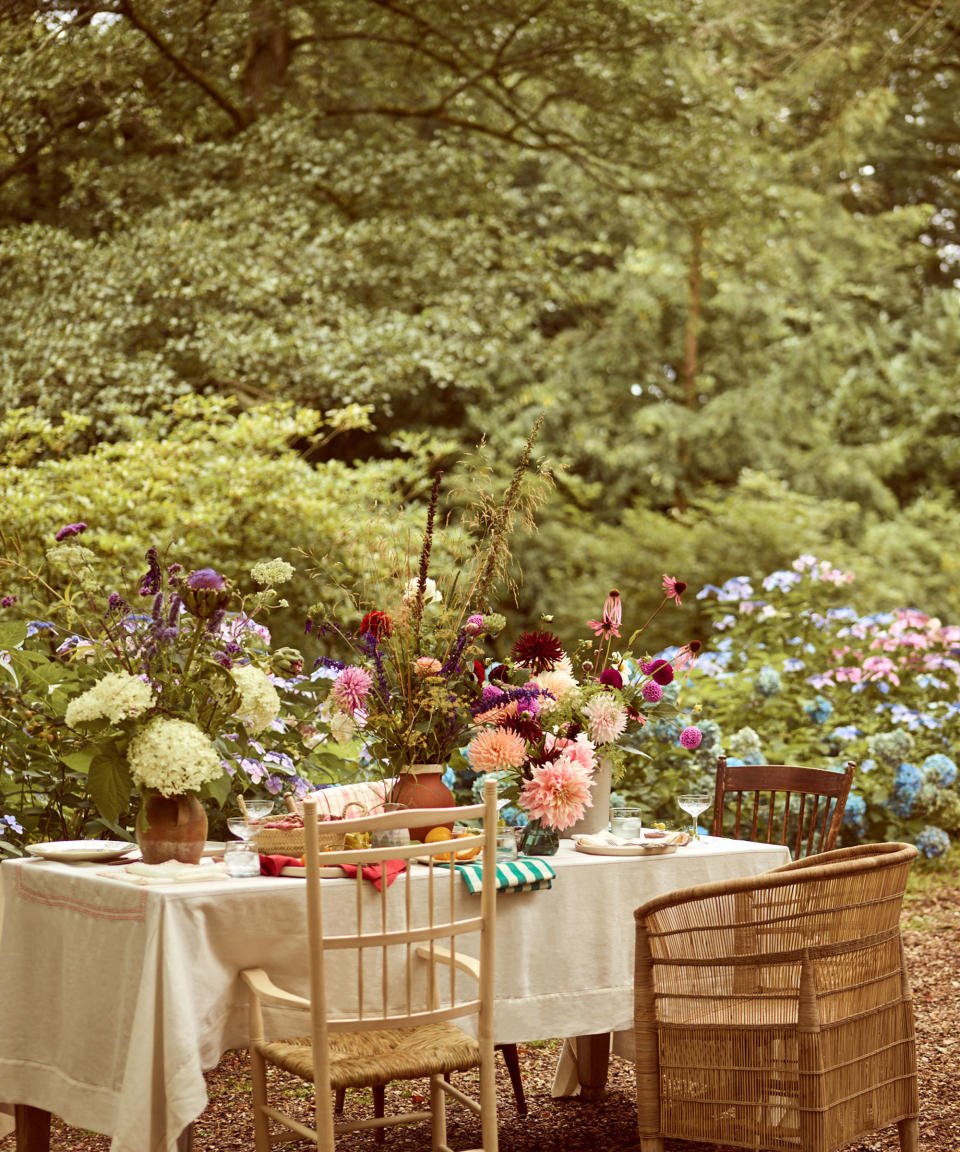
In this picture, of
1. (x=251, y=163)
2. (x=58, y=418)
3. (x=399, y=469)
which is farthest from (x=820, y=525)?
(x=58, y=418)

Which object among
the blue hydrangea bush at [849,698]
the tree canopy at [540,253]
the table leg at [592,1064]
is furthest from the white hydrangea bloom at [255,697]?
the tree canopy at [540,253]

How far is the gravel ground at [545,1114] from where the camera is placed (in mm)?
3328

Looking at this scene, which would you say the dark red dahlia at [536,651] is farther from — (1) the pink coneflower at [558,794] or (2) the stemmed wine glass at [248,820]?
(2) the stemmed wine glass at [248,820]

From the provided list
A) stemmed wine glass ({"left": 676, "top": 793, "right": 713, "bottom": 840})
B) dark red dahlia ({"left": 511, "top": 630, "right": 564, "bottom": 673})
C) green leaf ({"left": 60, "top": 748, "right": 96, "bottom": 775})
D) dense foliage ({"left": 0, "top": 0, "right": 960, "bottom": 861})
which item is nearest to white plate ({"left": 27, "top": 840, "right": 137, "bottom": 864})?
green leaf ({"left": 60, "top": 748, "right": 96, "bottom": 775})

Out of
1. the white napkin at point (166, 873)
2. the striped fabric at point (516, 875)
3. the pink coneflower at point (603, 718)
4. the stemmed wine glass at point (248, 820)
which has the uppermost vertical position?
the pink coneflower at point (603, 718)

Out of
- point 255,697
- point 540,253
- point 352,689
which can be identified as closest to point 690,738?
point 352,689

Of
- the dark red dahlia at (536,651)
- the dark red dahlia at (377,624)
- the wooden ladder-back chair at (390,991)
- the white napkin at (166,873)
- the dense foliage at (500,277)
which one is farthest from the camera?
the dense foliage at (500,277)

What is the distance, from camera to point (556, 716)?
3201mm

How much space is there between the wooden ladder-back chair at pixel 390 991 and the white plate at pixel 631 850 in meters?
0.34

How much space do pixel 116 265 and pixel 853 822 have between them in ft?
19.6

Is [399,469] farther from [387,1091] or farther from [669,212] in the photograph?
[387,1091]

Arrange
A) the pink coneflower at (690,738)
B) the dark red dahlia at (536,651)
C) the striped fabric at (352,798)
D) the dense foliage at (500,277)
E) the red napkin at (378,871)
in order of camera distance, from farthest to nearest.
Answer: the dense foliage at (500,277) → the pink coneflower at (690,738) → the striped fabric at (352,798) → the dark red dahlia at (536,651) → the red napkin at (378,871)

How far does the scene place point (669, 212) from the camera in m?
11.6

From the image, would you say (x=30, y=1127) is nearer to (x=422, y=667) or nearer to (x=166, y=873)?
(x=166, y=873)
